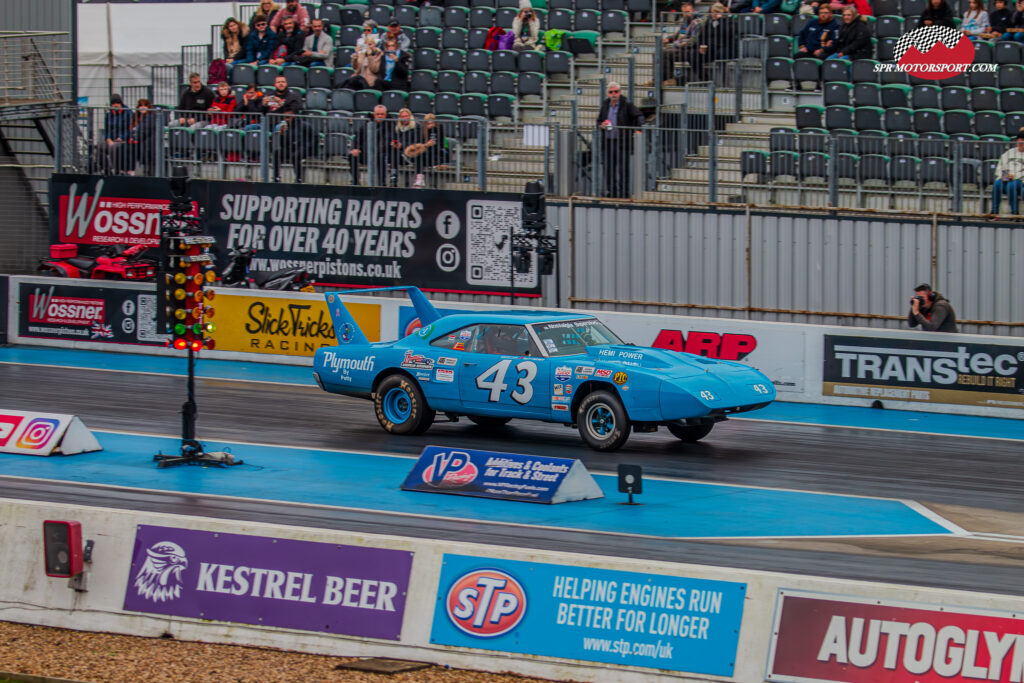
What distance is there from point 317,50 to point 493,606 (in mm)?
22116

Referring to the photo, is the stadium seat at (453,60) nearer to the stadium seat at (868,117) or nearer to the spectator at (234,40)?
the spectator at (234,40)

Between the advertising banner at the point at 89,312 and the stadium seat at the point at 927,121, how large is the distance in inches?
546

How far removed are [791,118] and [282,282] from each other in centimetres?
999

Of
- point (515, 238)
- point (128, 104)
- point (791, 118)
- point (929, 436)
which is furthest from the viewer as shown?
point (128, 104)

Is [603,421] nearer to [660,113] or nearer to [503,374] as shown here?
[503,374]

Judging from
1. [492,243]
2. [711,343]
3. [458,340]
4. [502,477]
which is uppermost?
[492,243]

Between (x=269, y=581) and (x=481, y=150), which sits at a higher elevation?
(x=481, y=150)

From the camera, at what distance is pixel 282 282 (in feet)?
85.4

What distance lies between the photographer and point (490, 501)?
46.1ft

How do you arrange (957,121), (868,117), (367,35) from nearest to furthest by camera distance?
(957,121) < (868,117) < (367,35)

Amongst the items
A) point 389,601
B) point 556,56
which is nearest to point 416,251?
point 556,56

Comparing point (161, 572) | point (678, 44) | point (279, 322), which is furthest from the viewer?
point (678, 44)

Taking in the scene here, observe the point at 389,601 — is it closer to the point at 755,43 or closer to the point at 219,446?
the point at 219,446

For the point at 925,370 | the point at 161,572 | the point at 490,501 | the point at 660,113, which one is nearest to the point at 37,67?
the point at 660,113
